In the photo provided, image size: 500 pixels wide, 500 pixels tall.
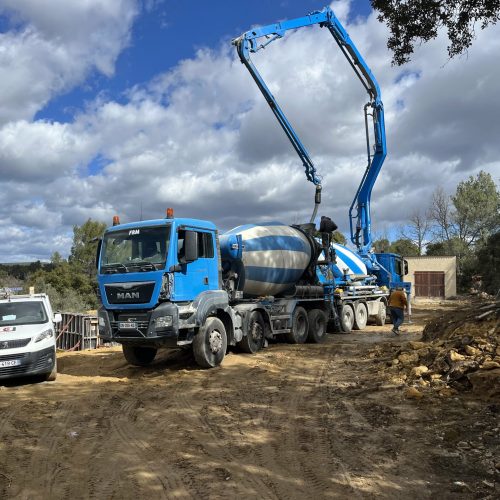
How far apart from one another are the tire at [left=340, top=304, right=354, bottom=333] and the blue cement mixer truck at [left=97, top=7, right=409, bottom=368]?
4cm

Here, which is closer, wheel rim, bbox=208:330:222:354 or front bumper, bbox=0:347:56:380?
front bumper, bbox=0:347:56:380

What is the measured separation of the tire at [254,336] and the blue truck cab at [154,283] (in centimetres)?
212

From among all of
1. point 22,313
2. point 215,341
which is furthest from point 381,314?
point 22,313

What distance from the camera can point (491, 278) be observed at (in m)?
41.6

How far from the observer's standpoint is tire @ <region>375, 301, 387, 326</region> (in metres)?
21.1

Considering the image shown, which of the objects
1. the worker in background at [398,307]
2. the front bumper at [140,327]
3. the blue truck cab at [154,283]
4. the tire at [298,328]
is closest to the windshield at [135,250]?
the blue truck cab at [154,283]

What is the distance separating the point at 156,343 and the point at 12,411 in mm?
2910

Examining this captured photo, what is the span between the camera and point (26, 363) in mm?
9555

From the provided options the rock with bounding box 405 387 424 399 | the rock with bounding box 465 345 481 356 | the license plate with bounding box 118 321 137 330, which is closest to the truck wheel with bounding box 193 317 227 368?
the license plate with bounding box 118 321 137 330

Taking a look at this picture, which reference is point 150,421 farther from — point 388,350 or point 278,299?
point 278,299

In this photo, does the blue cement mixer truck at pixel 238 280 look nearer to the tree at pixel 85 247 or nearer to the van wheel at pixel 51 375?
the van wheel at pixel 51 375

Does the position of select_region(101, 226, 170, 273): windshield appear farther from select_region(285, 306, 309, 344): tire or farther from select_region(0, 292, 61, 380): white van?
select_region(285, 306, 309, 344): tire

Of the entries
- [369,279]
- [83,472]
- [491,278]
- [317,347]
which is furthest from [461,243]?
Answer: [83,472]

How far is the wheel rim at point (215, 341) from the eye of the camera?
34.8 feet
